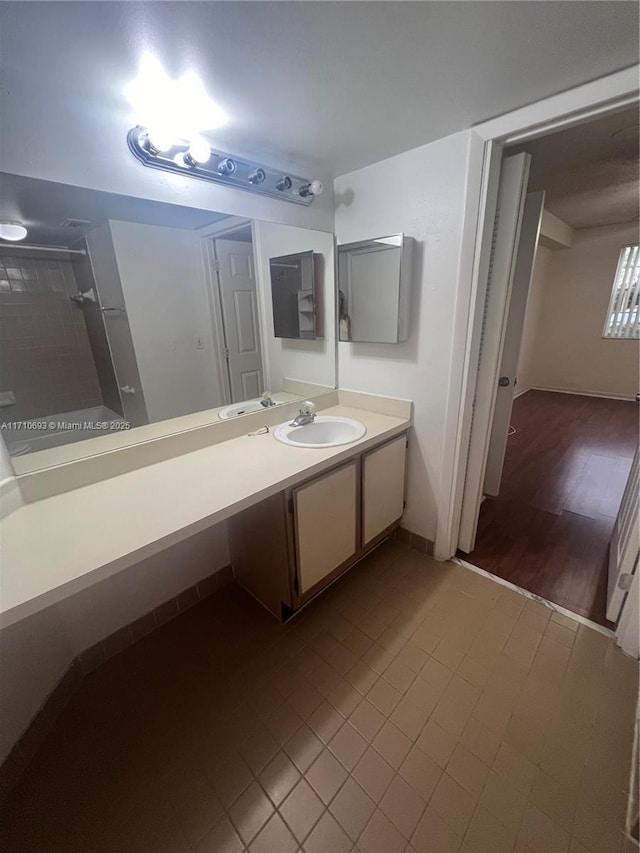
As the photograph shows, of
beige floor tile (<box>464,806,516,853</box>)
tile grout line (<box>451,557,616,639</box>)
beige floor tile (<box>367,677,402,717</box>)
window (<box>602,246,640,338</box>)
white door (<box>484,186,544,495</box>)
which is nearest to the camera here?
beige floor tile (<box>464,806,516,853</box>)

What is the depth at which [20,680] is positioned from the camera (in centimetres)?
110

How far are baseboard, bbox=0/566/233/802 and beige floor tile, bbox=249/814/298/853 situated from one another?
808 millimetres

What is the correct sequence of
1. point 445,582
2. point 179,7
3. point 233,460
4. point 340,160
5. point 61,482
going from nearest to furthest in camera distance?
1. point 179,7
2. point 61,482
3. point 233,460
4. point 340,160
5. point 445,582

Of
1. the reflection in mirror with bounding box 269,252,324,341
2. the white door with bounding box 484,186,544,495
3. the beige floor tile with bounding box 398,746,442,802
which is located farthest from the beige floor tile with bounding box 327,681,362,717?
the white door with bounding box 484,186,544,495

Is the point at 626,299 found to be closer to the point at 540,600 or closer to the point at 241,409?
the point at 540,600

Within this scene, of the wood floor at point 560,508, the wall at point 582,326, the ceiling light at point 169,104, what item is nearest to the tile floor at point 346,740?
the wood floor at point 560,508

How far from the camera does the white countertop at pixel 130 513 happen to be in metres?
0.82

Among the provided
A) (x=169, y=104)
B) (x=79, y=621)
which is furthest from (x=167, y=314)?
(x=79, y=621)

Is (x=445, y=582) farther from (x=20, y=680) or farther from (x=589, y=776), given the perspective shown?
(x=20, y=680)

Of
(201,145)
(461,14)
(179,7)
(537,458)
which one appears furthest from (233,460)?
(537,458)

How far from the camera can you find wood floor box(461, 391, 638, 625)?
1819 mm

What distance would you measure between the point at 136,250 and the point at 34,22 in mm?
577

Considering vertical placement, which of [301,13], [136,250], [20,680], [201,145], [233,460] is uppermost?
[301,13]

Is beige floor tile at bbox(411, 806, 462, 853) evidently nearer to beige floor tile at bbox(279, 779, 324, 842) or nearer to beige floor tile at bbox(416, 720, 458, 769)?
beige floor tile at bbox(416, 720, 458, 769)
